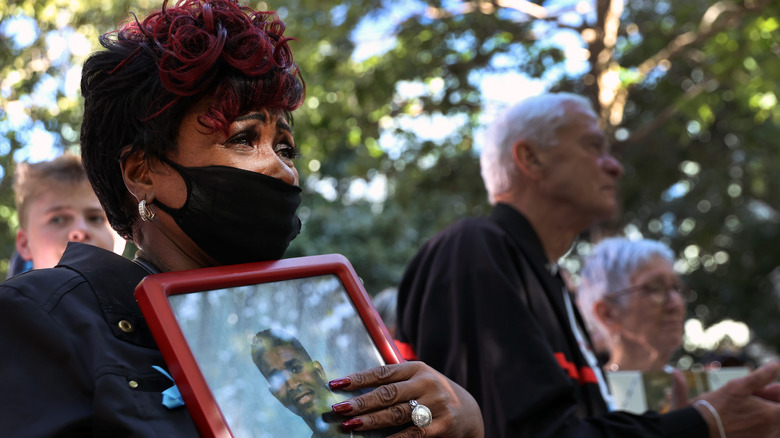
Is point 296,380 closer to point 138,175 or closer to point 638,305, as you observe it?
point 138,175

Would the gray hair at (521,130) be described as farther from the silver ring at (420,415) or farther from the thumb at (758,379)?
the silver ring at (420,415)

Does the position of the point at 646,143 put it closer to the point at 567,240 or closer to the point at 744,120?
the point at 744,120

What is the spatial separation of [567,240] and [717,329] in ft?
45.2

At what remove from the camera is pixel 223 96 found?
1.84 m

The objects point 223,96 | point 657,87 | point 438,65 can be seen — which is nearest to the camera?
point 223,96

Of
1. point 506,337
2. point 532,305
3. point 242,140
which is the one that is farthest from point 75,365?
point 532,305

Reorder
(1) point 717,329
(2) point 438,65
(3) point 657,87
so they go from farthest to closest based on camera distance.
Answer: (1) point 717,329
(3) point 657,87
(2) point 438,65

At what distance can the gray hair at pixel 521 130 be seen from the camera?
142 inches

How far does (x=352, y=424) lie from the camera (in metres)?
1.58

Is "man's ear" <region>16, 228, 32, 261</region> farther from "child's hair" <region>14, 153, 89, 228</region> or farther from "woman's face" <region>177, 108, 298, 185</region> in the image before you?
"woman's face" <region>177, 108, 298, 185</region>

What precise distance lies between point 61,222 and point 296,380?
227 centimetres

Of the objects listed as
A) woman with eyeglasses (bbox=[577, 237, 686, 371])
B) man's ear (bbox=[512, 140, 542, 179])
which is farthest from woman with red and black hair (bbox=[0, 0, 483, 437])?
woman with eyeglasses (bbox=[577, 237, 686, 371])

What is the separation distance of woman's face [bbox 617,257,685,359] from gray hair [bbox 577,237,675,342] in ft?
0.24

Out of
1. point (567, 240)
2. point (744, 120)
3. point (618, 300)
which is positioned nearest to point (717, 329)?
point (744, 120)
